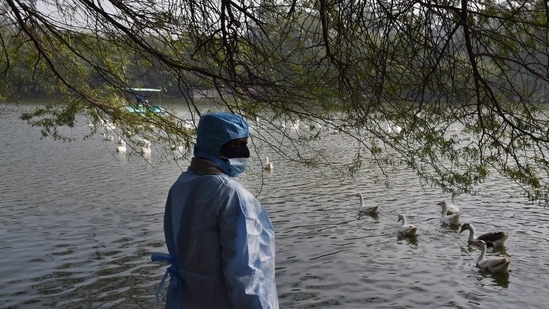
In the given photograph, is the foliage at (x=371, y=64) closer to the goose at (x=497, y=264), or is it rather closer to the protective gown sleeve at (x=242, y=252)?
the protective gown sleeve at (x=242, y=252)

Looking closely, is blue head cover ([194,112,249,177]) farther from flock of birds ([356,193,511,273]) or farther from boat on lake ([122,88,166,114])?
flock of birds ([356,193,511,273])

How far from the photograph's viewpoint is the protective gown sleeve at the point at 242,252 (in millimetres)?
2510

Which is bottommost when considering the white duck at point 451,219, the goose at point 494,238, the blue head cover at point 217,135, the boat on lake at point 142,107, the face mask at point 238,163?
the goose at point 494,238

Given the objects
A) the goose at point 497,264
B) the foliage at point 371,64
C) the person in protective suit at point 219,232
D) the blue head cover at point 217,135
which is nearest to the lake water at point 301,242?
the goose at point 497,264

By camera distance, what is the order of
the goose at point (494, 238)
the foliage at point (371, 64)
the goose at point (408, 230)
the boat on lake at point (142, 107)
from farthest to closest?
the goose at point (408, 230)
the goose at point (494, 238)
the boat on lake at point (142, 107)
the foliage at point (371, 64)

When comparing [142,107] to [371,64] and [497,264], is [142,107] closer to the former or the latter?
[371,64]

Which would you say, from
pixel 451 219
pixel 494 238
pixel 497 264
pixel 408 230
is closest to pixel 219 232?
pixel 497 264

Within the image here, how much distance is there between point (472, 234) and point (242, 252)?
8856mm

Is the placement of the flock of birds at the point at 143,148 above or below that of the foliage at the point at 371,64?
below

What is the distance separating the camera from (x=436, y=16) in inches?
175

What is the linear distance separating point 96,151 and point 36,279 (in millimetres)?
12848

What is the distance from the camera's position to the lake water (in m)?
7.63

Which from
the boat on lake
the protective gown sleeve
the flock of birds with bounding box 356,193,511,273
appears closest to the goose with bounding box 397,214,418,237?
the flock of birds with bounding box 356,193,511,273

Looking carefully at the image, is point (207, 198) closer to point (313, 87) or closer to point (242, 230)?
point (242, 230)
